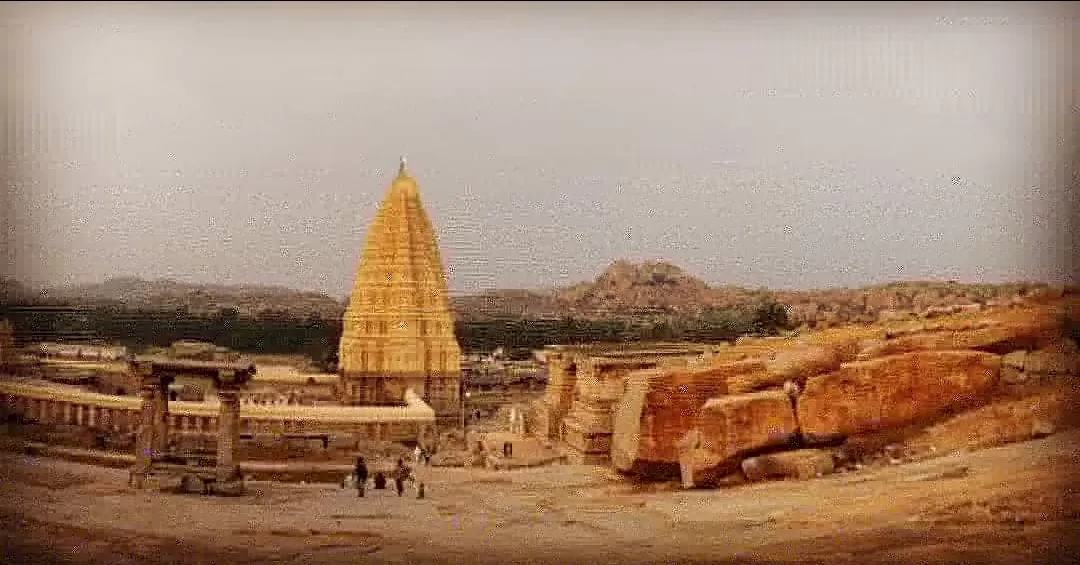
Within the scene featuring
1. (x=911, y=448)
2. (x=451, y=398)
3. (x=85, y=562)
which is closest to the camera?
(x=85, y=562)

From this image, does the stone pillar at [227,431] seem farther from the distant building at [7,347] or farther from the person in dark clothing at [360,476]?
the distant building at [7,347]

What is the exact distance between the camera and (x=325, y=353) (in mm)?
7355

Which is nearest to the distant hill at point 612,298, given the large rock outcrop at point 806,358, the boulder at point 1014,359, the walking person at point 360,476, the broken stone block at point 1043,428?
the large rock outcrop at point 806,358

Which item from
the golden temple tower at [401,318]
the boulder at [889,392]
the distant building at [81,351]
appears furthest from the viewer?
the golden temple tower at [401,318]

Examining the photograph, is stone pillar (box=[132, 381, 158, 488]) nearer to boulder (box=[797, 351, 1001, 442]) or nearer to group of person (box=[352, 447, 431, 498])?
group of person (box=[352, 447, 431, 498])

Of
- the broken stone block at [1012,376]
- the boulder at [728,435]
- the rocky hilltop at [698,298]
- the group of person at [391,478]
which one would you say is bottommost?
the group of person at [391,478]

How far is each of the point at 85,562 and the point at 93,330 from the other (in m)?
1.66

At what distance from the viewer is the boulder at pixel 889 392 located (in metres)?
6.93

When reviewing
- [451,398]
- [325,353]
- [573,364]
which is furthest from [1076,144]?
[325,353]

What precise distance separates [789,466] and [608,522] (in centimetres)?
128

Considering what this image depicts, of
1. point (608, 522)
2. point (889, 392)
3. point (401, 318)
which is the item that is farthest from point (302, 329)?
point (889, 392)

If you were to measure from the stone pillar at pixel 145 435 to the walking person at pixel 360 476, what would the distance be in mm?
1360

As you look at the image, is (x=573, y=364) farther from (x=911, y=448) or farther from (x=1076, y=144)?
(x=1076, y=144)

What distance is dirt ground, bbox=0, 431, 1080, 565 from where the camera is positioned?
6223mm
